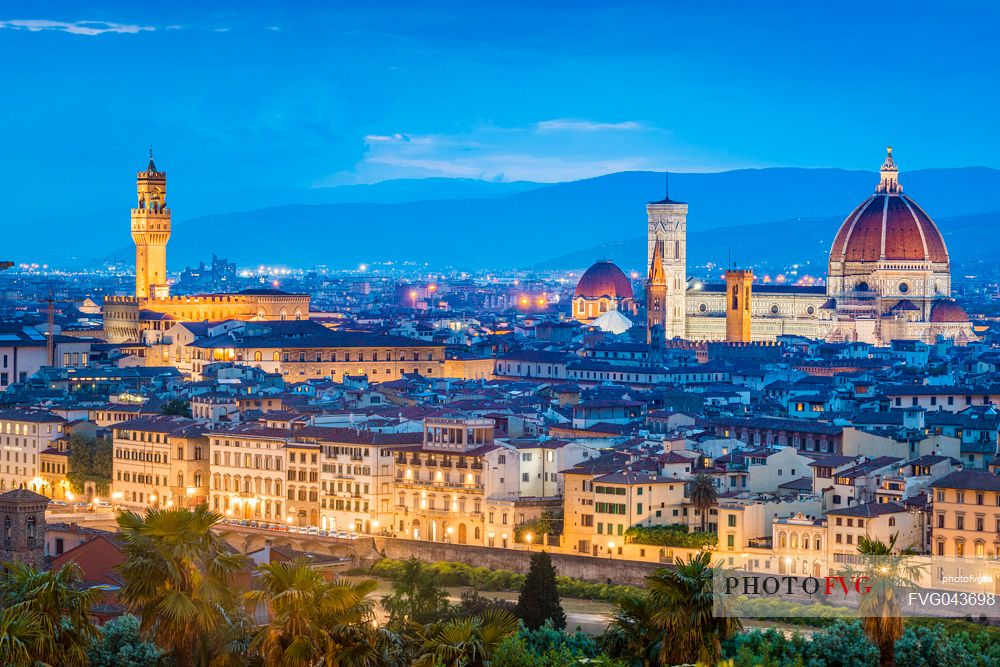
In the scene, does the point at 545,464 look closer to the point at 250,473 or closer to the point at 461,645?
the point at 250,473

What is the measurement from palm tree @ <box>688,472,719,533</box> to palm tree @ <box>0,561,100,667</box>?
22.6 m

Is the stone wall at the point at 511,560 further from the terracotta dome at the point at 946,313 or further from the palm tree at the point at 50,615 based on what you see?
the terracotta dome at the point at 946,313

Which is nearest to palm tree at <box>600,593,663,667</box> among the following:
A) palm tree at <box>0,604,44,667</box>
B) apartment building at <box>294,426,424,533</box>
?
palm tree at <box>0,604,44,667</box>

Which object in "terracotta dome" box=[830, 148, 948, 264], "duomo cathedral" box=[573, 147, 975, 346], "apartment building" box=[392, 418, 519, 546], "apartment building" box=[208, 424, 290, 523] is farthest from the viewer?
"terracotta dome" box=[830, 148, 948, 264]

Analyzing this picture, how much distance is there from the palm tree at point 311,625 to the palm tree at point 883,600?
23.6 ft

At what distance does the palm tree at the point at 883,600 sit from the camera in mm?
33125

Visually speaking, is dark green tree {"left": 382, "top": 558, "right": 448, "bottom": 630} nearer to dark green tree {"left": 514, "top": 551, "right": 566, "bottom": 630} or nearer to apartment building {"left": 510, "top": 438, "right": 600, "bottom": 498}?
dark green tree {"left": 514, "top": 551, "right": 566, "bottom": 630}

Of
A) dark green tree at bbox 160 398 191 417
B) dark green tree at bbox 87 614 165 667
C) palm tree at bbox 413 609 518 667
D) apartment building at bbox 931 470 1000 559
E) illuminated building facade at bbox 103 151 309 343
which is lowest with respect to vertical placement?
dark green tree at bbox 87 614 165 667

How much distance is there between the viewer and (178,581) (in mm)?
31500

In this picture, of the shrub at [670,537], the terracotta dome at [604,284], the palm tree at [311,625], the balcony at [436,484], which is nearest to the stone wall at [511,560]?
the shrub at [670,537]

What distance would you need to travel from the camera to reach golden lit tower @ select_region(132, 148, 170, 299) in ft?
431

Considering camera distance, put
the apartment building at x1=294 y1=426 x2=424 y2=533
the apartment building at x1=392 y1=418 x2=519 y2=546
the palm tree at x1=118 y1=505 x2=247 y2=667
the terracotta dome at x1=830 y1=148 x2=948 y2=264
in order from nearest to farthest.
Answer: the palm tree at x1=118 y1=505 x2=247 y2=667, the apartment building at x1=392 y1=418 x2=519 y2=546, the apartment building at x1=294 y1=426 x2=424 y2=533, the terracotta dome at x1=830 y1=148 x2=948 y2=264

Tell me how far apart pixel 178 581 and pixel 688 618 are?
6590mm

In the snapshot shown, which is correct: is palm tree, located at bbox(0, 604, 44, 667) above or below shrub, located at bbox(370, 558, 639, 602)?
above
